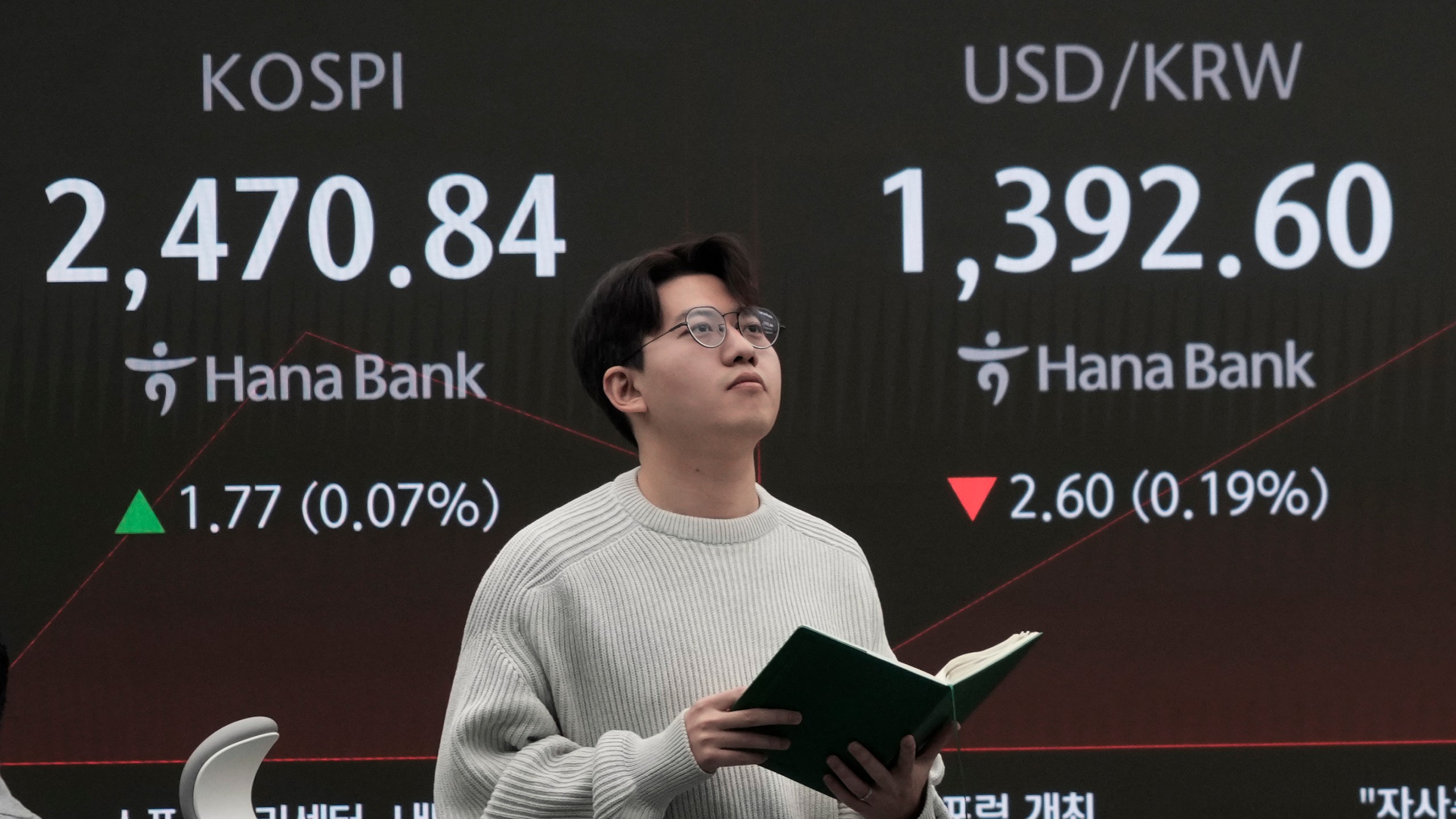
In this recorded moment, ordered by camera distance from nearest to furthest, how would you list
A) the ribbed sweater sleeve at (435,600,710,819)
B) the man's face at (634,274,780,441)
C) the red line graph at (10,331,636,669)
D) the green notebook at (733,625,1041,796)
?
the green notebook at (733,625,1041,796)
the ribbed sweater sleeve at (435,600,710,819)
the man's face at (634,274,780,441)
the red line graph at (10,331,636,669)

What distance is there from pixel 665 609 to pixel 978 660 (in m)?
0.32

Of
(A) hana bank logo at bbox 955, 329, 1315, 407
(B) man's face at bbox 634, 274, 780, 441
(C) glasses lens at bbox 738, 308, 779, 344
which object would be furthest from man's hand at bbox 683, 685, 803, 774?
(A) hana bank logo at bbox 955, 329, 1315, 407

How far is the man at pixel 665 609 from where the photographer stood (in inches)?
54.0

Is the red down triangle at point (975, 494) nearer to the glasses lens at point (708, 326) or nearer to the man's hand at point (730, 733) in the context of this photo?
the glasses lens at point (708, 326)

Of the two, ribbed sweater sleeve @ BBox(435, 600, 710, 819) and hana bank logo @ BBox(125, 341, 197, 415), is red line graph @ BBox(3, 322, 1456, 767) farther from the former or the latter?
ribbed sweater sleeve @ BBox(435, 600, 710, 819)

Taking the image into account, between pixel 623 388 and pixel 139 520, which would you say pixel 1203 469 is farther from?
pixel 139 520

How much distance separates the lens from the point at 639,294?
5.08ft

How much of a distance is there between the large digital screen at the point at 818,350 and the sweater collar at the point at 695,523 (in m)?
1.19

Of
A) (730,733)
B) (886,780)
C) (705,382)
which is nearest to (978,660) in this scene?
(886,780)

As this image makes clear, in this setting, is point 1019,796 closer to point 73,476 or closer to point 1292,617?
point 1292,617

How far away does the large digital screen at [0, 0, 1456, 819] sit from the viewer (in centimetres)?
270

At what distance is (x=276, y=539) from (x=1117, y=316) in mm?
1654

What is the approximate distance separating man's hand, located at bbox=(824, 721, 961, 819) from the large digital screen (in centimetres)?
132

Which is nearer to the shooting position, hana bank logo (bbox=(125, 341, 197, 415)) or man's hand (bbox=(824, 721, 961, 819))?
man's hand (bbox=(824, 721, 961, 819))
